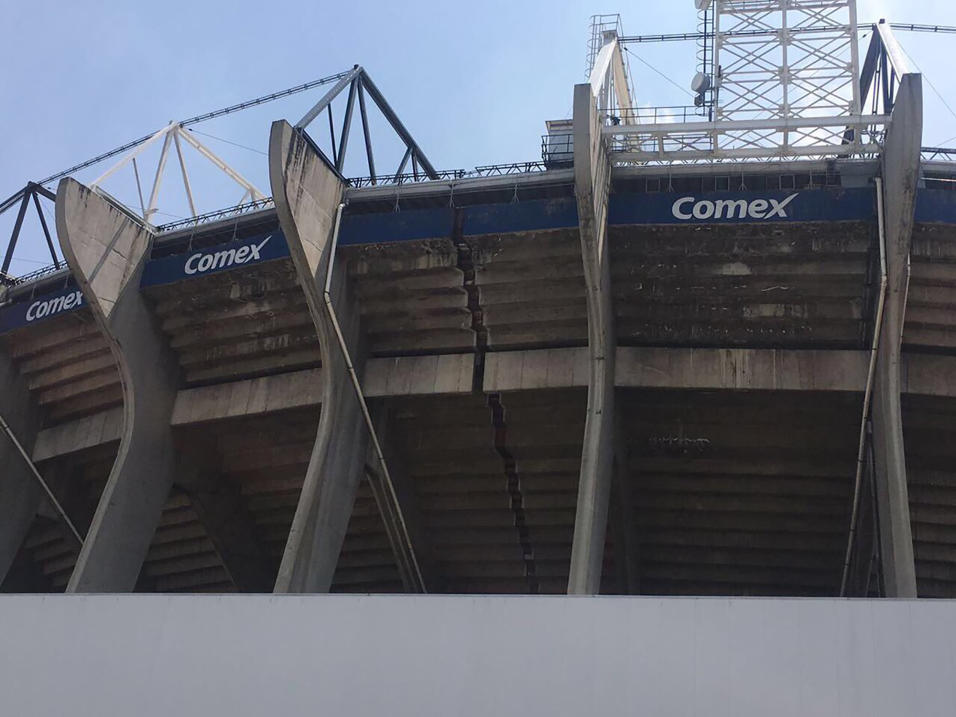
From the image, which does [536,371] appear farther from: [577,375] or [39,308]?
[39,308]

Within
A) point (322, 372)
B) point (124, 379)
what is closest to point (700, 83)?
point (322, 372)

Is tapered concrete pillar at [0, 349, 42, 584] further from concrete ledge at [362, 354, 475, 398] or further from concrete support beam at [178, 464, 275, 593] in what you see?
concrete ledge at [362, 354, 475, 398]

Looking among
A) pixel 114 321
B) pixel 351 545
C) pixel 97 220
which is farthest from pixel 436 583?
pixel 97 220

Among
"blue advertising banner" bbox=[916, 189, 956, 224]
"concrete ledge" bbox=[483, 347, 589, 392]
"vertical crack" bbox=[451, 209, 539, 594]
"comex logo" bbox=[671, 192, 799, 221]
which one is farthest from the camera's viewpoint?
"concrete ledge" bbox=[483, 347, 589, 392]

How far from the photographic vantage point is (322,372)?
23.9 metres

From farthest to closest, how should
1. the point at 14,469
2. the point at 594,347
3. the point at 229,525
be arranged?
the point at 14,469, the point at 229,525, the point at 594,347

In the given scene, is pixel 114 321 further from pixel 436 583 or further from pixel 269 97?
pixel 269 97

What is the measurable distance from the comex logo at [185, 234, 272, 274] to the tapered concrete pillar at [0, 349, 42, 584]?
25.8 ft

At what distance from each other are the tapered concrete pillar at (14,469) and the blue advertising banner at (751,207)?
17.7 meters

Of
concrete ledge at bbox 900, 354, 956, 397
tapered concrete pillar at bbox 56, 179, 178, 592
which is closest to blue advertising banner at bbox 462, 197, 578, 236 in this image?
concrete ledge at bbox 900, 354, 956, 397

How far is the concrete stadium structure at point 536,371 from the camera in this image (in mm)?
21484

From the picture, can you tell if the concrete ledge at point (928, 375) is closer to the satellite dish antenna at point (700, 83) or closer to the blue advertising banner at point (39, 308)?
the satellite dish antenna at point (700, 83)

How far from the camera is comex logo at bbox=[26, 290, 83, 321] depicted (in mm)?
26422

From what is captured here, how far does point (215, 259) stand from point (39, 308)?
6.17 metres
